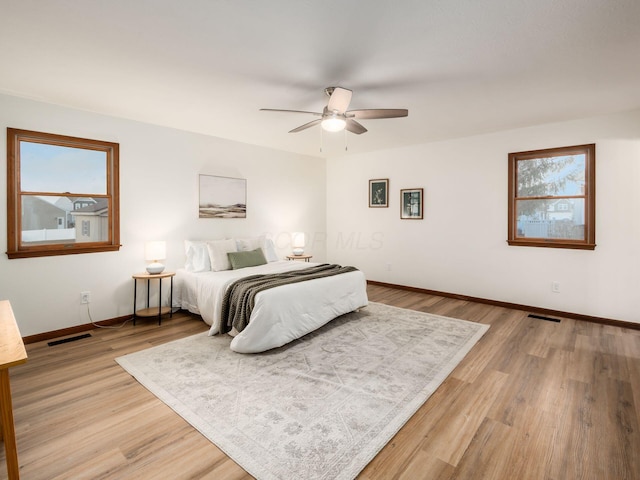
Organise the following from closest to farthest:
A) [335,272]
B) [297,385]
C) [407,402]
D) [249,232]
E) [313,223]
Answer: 1. [407,402]
2. [297,385]
3. [335,272]
4. [249,232]
5. [313,223]

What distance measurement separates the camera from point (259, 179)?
5.66m

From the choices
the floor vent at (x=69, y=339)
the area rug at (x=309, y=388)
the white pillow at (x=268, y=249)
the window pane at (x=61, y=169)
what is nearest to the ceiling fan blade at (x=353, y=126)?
the area rug at (x=309, y=388)

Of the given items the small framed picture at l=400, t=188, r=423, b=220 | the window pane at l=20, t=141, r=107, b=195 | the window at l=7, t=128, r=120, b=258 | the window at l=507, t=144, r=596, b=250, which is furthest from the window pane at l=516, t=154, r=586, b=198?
the window pane at l=20, t=141, r=107, b=195

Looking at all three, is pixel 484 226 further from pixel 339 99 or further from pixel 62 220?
pixel 62 220

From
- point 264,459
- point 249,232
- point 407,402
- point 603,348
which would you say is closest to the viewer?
point 264,459

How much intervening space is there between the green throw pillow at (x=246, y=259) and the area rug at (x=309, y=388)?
48.6 inches

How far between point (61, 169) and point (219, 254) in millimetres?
2029

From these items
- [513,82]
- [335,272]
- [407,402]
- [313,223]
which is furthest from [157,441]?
[313,223]

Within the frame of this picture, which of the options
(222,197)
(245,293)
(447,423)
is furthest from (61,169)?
(447,423)

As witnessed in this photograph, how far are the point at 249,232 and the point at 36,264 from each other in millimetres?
2812

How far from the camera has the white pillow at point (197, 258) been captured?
4398 mm

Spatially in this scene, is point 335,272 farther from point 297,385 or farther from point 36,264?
point 36,264

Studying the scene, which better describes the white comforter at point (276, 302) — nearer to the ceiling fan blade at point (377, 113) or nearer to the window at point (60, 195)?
the window at point (60, 195)

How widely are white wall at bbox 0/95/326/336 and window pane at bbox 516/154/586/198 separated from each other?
394cm
